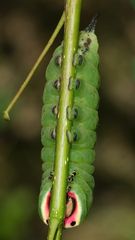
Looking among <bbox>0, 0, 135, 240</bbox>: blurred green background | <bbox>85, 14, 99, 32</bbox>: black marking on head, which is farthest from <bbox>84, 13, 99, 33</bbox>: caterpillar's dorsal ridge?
<bbox>0, 0, 135, 240</bbox>: blurred green background

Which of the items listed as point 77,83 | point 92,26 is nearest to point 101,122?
point 92,26

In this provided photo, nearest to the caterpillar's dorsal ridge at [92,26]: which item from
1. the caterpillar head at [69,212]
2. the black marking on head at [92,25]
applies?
the black marking on head at [92,25]

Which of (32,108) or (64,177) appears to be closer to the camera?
(64,177)

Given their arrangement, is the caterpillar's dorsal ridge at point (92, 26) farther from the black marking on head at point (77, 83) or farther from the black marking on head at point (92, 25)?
the black marking on head at point (77, 83)

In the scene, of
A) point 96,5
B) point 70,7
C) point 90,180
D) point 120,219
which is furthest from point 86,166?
point 96,5

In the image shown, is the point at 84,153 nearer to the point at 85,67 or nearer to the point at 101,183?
the point at 85,67
